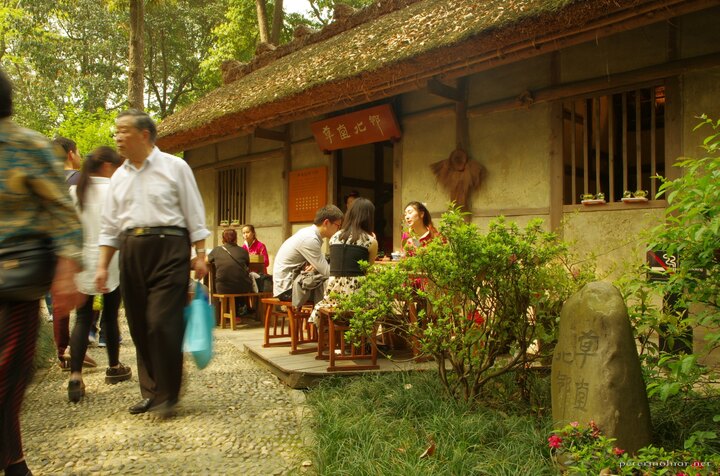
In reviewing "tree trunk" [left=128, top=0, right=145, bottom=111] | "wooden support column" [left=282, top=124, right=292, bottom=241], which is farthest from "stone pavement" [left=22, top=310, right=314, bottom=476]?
"tree trunk" [left=128, top=0, right=145, bottom=111]

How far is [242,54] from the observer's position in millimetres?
17922

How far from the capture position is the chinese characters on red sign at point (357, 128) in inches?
278

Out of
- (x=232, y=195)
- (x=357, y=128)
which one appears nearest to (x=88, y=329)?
(x=357, y=128)

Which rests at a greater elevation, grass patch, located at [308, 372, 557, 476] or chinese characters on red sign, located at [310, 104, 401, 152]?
chinese characters on red sign, located at [310, 104, 401, 152]

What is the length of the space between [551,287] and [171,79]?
22430mm

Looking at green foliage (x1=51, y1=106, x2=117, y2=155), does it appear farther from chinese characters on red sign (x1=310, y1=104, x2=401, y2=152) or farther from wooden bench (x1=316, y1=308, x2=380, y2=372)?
wooden bench (x1=316, y1=308, x2=380, y2=372)

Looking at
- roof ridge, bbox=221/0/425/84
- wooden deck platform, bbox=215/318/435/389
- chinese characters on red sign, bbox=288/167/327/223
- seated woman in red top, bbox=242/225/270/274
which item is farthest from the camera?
roof ridge, bbox=221/0/425/84

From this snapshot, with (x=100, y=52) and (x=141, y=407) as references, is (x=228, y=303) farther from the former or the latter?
(x=100, y=52)

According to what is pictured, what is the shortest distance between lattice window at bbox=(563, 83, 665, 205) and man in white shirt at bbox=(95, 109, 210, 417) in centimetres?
396

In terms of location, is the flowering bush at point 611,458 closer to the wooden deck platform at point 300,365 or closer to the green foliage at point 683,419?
the green foliage at point 683,419

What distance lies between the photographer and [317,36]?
10266mm

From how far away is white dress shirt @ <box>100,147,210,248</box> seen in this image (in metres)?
3.19

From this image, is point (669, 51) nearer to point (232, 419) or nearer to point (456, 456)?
point (456, 456)

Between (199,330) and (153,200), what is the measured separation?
2.78ft
